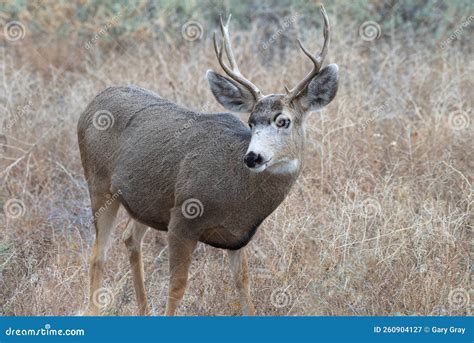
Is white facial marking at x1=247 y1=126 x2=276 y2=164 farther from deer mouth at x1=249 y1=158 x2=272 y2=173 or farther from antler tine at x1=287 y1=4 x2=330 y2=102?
antler tine at x1=287 y1=4 x2=330 y2=102

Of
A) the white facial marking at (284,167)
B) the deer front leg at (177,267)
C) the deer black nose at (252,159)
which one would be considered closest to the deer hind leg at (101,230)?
the deer front leg at (177,267)

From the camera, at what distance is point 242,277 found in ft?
20.1

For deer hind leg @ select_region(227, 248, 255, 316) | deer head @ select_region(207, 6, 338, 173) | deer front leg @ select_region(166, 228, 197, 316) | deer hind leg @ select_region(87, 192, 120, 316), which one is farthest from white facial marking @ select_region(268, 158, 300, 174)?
deer hind leg @ select_region(87, 192, 120, 316)

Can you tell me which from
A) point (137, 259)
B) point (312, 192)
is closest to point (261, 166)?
point (137, 259)

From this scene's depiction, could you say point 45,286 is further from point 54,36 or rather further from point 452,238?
point 54,36

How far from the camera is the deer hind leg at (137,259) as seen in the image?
6.35 metres

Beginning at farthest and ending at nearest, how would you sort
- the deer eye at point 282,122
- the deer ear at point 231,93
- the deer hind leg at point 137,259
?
1. the deer hind leg at point 137,259
2. the deer ear at point 231,93
3. the deer eye at point 282,122

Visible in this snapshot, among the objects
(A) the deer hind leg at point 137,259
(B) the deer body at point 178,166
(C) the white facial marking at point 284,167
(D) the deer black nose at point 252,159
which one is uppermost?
(D) the deer black nose at point 252,159

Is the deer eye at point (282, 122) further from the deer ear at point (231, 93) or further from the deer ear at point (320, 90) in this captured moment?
the deer ear at point (231, 93)

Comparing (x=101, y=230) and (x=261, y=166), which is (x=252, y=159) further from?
(x=101, y=230)

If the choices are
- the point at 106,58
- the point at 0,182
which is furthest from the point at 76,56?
the point at 0,182

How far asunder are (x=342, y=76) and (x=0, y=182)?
3.58 meters

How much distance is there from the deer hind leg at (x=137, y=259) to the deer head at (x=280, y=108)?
4.25ft

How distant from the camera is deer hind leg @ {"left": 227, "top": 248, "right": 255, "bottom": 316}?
6059 mm
